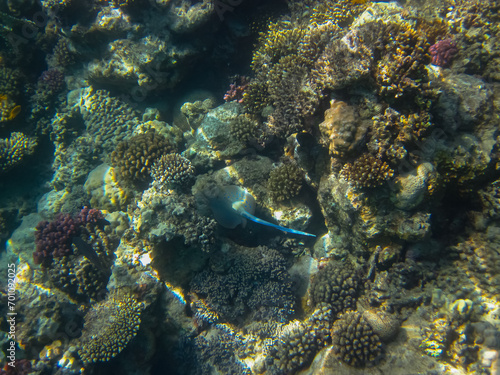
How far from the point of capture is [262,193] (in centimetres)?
584

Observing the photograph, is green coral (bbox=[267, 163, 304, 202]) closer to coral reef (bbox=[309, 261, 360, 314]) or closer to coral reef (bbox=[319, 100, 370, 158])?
coral reef (bbox=[319, 100, 370, 158])

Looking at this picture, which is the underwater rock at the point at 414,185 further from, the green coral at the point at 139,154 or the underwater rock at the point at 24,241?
the underwater rock at the point at 24,241

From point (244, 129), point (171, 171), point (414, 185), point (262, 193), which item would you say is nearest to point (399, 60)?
point (414, 185)

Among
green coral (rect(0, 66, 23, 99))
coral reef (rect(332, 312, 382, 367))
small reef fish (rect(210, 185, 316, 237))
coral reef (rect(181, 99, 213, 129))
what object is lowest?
coral reef (rect(332, 312, 382, 367))

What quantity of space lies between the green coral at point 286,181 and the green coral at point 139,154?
2.76 meters

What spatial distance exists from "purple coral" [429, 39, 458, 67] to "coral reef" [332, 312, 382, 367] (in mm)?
4993

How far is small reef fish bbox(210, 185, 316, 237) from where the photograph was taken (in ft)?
17.9

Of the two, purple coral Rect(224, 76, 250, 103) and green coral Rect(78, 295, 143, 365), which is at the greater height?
purple coral Rect(224, 76, 250, 103)

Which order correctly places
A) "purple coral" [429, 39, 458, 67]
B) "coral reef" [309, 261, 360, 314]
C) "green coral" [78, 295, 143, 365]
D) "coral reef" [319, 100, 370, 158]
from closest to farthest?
"coral reef" [319, 100, 370, 158] < "green coral" [78, 295, 143, 365] < "coral reef" [309, 261, 360, 314] < "purple coral" [429, 39, 458, 67]

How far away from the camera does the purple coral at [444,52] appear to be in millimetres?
5062

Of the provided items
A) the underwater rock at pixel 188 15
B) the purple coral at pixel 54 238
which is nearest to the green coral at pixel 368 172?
the underwater rock at pixel 188 15

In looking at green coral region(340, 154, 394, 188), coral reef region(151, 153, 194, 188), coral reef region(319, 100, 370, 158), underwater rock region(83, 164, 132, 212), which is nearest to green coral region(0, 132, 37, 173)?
underwater rock region(83, 164, 132, 212)

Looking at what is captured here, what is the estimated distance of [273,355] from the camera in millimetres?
5203

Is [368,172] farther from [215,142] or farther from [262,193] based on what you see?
[215,142]
